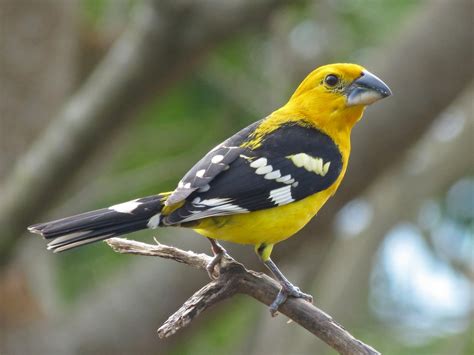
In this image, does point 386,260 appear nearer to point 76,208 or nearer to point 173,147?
point 173,147

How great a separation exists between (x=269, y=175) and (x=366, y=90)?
2.81 ft

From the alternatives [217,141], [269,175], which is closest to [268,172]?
[269,175]

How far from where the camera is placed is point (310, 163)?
5.23m

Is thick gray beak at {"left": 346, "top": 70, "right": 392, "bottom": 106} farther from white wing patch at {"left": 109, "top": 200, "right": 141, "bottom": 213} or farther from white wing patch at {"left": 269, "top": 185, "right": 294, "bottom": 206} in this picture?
white wing patch at {"left": 109, "top": 200, "right": 141, "bottom": 213}

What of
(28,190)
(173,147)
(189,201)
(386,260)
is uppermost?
Answer: (173,147)

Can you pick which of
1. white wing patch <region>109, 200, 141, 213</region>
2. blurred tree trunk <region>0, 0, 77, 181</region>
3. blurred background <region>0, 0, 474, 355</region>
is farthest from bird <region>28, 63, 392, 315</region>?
blurred tree trunk <region>0, 0, 77, 181</region>

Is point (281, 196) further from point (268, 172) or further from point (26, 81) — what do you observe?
point (26, 81)

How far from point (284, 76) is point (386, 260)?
296cm

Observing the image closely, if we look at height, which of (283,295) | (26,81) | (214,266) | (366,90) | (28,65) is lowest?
(283,295)

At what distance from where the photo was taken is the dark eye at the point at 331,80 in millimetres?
5562

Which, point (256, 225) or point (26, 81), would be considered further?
point (26, 81)

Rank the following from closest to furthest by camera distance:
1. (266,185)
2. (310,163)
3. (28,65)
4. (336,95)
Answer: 1. (266,185)
2. (310,163)
3. (336,95)
4. (28,65)

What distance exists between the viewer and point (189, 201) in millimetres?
4664

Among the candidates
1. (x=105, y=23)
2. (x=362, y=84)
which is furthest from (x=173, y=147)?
(x=362, y=84)
